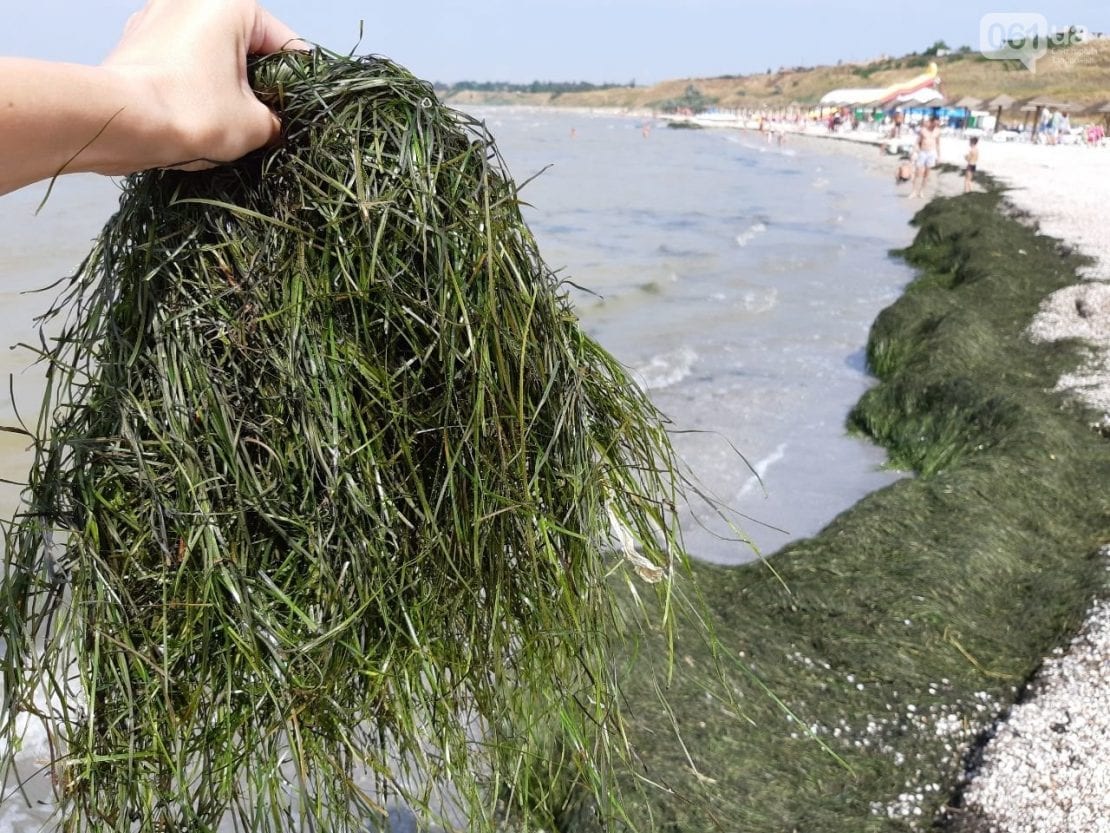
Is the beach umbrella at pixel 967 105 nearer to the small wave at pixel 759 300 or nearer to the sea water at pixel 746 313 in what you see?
the sea water at pixel 746 313

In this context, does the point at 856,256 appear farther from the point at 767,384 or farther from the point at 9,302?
the point at 9,302

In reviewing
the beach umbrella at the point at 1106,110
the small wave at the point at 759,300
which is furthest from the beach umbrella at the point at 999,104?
the small wave at the point at 759,300

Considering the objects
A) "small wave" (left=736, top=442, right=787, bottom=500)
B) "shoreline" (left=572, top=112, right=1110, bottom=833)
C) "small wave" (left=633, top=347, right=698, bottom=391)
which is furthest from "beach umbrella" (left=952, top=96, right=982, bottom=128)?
"shoreline" (left=572, top=112, right=1110, bottom=833)

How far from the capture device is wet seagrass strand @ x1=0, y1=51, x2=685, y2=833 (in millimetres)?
1248

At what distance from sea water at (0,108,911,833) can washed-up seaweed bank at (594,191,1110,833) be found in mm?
766

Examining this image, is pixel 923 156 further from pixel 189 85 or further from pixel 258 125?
pixel 189 85

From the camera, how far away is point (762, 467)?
7402mm

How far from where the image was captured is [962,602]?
4273mm

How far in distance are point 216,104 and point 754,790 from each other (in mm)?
2811

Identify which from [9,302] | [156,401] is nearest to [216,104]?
[156,401]

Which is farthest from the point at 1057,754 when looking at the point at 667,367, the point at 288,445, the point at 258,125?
the point at 667,367

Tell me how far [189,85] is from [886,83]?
12133 centimetres

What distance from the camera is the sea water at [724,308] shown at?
22.9ft

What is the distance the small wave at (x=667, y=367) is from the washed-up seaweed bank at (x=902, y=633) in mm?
3528
